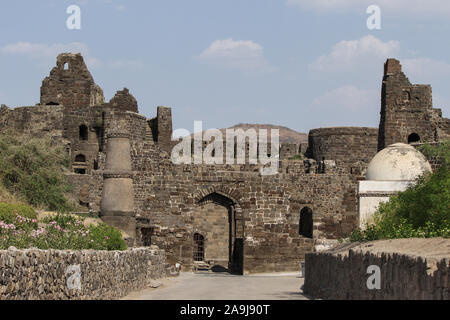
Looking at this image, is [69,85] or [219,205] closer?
[219,205]

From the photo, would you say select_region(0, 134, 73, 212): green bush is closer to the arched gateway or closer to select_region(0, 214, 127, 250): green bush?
the arched gateway

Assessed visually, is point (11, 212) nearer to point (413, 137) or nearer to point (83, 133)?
point (83, 133)

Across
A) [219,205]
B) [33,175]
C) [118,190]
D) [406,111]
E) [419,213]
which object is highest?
[406,111]

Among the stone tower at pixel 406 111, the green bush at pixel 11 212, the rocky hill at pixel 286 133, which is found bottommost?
the green bush at pixel 11 212

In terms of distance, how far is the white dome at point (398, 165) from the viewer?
2522 centimetres

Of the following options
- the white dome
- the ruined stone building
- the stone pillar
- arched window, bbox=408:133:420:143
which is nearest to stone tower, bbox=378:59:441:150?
arched window, bbox=408:133:420:143

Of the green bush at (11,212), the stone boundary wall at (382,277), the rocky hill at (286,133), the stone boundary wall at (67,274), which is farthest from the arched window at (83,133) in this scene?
the rocky hill at (286,133)

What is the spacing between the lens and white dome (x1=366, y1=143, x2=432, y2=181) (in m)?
25.2

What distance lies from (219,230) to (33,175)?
8.22m

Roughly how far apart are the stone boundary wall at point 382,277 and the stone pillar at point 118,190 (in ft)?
26.9

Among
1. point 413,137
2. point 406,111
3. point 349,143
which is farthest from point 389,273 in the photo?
point 349,143

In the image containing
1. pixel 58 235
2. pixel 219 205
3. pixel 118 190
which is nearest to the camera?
pixel 58 235

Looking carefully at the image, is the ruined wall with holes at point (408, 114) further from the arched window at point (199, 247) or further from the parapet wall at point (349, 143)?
the arched window at point (199, 247)

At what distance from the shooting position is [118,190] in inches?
992
